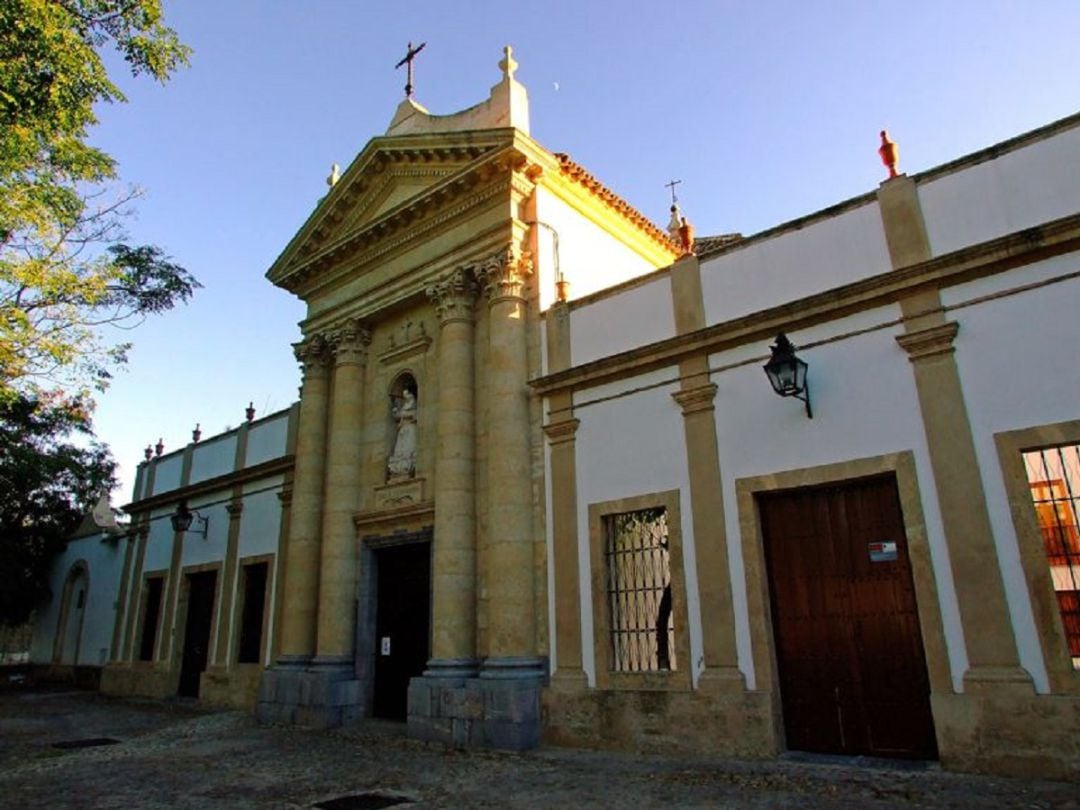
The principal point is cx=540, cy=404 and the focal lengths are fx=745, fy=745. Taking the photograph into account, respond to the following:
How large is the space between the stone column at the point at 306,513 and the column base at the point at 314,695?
0.41m

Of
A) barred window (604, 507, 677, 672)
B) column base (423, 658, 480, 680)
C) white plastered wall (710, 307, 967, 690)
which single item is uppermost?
white plastered wall (710, 307, 967, 690)

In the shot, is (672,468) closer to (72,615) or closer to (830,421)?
(830,421)

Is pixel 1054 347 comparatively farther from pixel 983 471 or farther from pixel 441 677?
pixel 441 677

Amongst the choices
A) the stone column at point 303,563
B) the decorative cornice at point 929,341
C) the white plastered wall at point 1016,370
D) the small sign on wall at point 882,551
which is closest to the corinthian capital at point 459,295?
the stone column at point 303,563

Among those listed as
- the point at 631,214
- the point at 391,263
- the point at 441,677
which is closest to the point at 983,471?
the point at 441,677

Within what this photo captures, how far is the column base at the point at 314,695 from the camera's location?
477 inches

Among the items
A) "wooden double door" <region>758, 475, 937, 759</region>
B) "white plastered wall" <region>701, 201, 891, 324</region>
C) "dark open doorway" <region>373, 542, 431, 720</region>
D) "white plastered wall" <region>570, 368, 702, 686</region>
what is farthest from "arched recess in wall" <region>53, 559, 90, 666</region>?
"wooden double door" <region>758, 475, 937, 759</region>

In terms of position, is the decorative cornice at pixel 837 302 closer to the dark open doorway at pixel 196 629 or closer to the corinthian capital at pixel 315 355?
the corinthian capital at pixel 315 355

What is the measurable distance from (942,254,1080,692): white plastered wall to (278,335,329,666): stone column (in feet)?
35.9

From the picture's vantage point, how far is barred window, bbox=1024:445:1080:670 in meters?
6.93

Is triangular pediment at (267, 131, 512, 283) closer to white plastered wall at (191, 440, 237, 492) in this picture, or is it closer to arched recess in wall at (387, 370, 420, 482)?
arched recess in wall at (387, 370, 420, 482)

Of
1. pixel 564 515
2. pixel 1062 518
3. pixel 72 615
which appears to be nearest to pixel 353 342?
pixel 564 515

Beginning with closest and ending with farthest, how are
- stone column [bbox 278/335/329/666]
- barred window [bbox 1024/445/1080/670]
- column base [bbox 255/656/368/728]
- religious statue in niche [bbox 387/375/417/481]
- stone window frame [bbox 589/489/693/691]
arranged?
barred window [bbox 1024/445/1080/670]
stone window frame [bbox 589/489/693/691]
column base [bbox 255/656/368/728]
religious statue in niche [bbox 387/375/417/481]
stone column [bbox 278/335/329/666]

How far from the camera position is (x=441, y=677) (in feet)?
34.8
